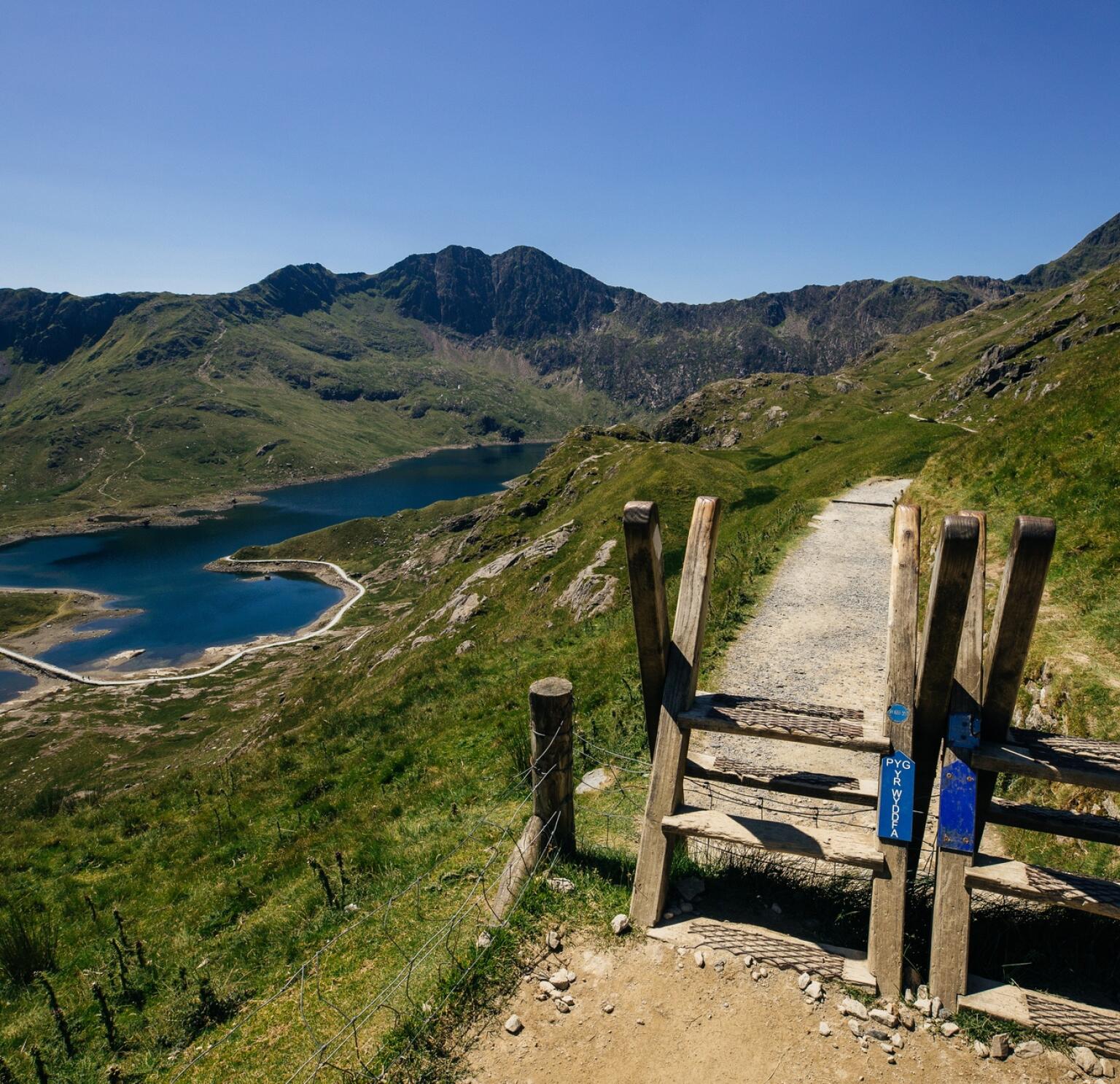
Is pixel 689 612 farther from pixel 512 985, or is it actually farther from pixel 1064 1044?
pixel 1064 1044

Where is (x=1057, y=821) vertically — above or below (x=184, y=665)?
above

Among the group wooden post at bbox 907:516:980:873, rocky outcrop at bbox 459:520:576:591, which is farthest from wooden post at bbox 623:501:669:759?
rocky outcrop at bbox 459:520:576:591

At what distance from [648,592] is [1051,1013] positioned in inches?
205

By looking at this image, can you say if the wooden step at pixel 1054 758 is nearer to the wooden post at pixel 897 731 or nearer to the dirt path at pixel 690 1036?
the wooden post at pixel 897 731

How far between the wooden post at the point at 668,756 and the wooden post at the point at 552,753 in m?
1.29

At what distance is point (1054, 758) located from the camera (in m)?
5.49

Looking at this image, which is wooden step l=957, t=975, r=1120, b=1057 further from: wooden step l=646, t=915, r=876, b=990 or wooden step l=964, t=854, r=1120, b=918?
wooden step l=646, t=915, r=876, b=990

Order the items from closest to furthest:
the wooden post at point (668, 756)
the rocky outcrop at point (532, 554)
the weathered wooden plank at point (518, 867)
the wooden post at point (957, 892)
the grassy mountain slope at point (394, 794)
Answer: the wooden post at point (957, 892) < the wooden post at point (668, 756) < the weathered wooden plank at point (518, 867) < the grassy mountain slope at point (394, 794) < the rocky outcrop at point (532, 554)

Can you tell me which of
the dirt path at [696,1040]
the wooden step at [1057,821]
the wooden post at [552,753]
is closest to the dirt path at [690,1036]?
the dirt path at [696,1040]

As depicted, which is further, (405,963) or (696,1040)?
(405,963)

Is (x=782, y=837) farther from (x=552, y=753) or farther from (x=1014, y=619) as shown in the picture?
(x=1014, y=619)

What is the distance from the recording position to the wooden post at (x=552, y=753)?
7793 mm

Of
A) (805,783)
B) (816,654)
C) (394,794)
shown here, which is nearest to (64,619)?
(394,794)

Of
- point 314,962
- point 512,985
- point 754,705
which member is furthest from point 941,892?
point 314,962
